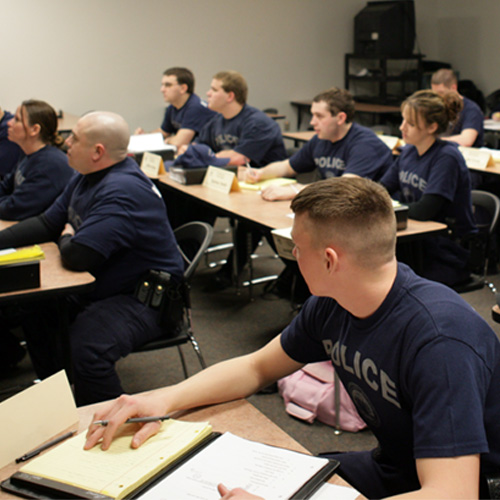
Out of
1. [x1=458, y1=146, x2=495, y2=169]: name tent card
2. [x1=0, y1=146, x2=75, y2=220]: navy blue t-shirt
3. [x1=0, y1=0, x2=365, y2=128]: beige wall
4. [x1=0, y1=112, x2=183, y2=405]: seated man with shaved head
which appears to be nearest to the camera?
[x1=0, y1=112, x2=183, y2=405]: seated man with shaved head

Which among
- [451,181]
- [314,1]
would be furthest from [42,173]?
[314,1]

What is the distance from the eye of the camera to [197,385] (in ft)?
4.35

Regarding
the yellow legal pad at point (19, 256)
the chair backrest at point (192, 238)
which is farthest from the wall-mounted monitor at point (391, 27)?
the yellow legal pad at point (19, 256)

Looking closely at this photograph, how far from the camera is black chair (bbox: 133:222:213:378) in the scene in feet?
7.74

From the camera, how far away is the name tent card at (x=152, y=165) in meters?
4.20

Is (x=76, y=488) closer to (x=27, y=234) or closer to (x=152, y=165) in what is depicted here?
(x=27, y=234)

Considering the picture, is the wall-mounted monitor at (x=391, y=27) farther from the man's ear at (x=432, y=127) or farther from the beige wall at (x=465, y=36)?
the man's ear at (x=432, y=127)

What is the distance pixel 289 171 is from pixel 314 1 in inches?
199

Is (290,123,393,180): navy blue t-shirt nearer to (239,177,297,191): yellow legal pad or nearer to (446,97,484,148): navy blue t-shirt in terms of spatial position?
(239,177,297,191): yellow legal pad

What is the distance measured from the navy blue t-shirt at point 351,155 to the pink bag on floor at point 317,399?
4.40 ft

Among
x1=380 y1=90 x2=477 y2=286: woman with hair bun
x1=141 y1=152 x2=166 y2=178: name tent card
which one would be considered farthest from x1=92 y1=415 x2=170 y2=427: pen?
x1=141 y1=152 x2=166 y2=178: name tent card

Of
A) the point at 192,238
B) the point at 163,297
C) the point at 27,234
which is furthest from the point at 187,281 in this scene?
the point at 27,234

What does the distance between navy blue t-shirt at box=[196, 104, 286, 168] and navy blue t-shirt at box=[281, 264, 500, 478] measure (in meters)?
3.16

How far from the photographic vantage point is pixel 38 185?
122 inches
